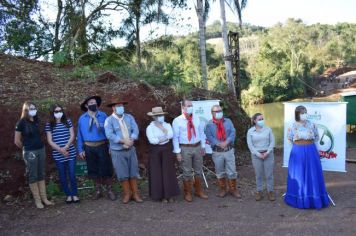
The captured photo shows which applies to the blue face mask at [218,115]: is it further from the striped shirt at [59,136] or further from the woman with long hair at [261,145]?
the striped shirt at [59,136]

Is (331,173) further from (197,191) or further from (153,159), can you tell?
(153,159)

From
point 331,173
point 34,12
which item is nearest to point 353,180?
point 331,173

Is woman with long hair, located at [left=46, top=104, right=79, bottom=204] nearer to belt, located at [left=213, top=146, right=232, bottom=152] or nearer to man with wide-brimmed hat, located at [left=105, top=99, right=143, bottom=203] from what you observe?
man with wide-brimmed hat, located at [left=105, top=99, right=143, bottom=203]

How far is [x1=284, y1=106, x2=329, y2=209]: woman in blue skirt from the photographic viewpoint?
596cm

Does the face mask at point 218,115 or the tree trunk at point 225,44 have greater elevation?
the tree trunk at point 225,44

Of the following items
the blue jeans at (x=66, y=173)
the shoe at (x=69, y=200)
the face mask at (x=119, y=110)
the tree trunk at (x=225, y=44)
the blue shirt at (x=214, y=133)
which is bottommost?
the shoe at (x=69, y=200)

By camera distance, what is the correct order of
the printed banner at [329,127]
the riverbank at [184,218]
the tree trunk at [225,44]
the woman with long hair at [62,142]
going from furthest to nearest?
the tree trunk at [225,44] → the printed banner at [329,127] → the woman with long hair at [62,142] → the riverbank at [184,218]

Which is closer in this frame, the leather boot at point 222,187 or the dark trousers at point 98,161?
the dark trousers at point 98,161

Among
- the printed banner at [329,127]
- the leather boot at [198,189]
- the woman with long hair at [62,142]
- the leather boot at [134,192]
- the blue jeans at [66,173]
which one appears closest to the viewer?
the woman with long hair at [62,142]

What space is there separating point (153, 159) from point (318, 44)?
72045 mm

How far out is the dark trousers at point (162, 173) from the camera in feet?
21.2

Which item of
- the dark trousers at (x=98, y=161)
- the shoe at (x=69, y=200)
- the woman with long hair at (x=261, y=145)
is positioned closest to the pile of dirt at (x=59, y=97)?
the shoe at (x=69, y=200)

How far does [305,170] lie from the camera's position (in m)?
5.99

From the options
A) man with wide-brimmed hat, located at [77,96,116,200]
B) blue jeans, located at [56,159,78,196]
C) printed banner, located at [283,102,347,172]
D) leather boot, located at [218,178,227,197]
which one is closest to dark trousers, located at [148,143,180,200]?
man with wide-brimmed hat, located at [77,96,116,200]
